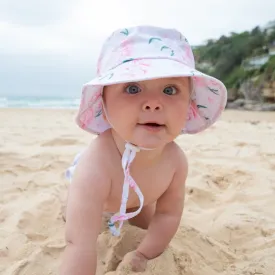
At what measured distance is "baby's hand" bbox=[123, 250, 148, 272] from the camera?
4.62 ft

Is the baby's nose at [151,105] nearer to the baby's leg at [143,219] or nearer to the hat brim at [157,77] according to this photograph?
the hat brim at [157,77]

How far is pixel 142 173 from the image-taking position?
1.54 meters

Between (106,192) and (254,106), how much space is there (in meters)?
16.3

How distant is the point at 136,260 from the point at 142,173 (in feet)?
1.15

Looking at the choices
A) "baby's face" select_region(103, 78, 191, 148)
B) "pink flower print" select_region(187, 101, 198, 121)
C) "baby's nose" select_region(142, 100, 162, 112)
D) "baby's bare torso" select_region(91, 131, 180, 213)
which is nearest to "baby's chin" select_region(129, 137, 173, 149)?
"baby's face" select_region(103, 78, 191, 148)

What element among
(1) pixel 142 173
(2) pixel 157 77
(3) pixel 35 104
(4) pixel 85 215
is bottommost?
(3) pixel 35 104

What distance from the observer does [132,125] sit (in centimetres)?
128

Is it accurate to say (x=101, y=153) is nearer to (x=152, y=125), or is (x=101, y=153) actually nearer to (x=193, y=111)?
(x=152, y=125)

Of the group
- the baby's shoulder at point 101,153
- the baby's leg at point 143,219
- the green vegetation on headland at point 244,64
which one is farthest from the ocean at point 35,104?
the baby's shoulder at point 101,153

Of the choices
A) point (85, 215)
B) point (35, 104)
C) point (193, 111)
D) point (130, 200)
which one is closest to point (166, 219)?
point (130, 200)

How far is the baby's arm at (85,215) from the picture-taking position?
131 centimetres

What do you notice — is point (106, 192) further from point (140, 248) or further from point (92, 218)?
point (140, 248)

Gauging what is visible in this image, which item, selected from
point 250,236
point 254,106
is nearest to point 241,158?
point 250,236

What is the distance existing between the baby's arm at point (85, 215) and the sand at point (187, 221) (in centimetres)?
16
